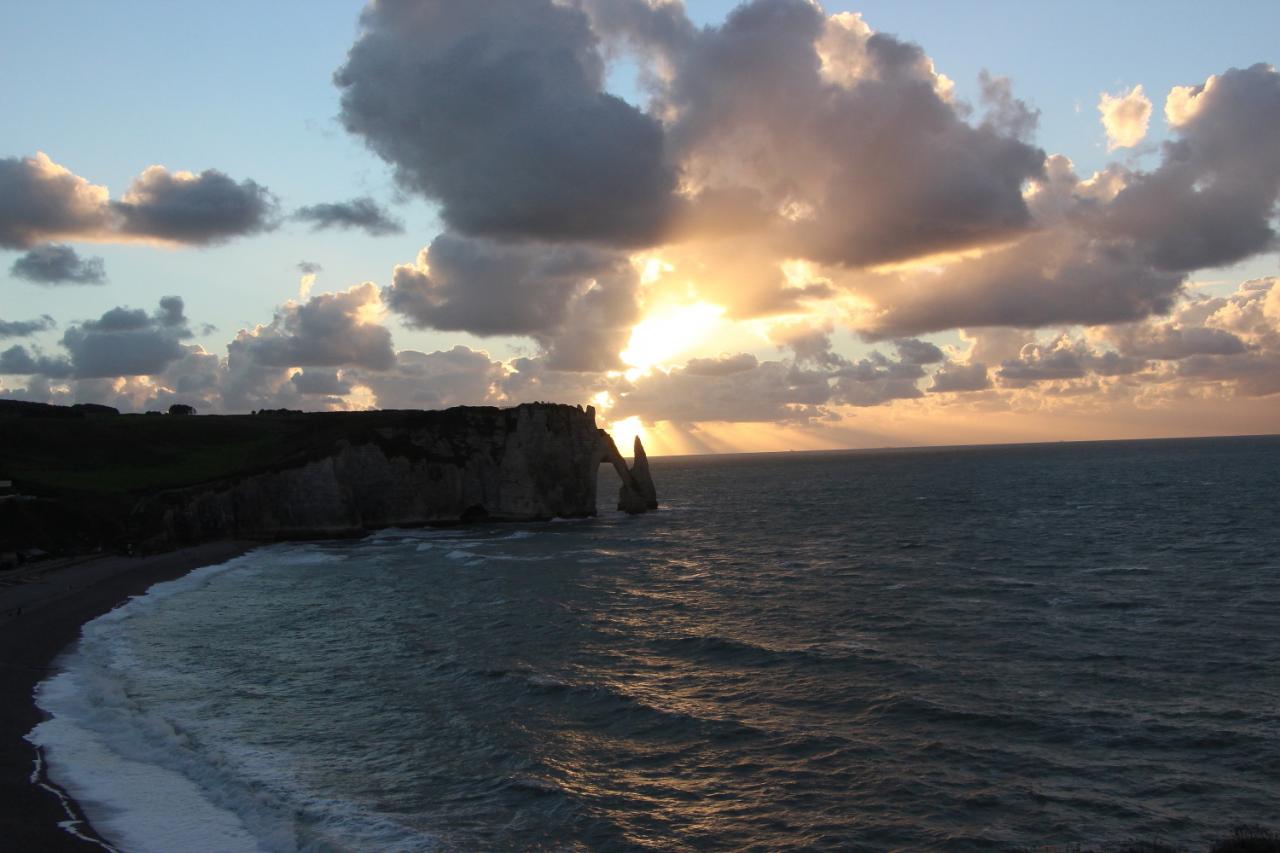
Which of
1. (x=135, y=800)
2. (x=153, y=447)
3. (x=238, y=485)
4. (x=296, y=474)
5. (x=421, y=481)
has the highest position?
(x=153, y=447)

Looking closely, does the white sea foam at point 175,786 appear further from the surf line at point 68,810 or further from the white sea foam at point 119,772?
the surf line at point 68,810

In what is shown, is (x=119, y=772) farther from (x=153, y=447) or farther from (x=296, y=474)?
(x=153, y=447)

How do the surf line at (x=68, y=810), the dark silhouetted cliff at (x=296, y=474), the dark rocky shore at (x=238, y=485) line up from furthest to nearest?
1. the dark silhouetted cliff at (x=296, y=474)
2. the dark rocky shore at (x=238, y=485)
3. the surf line at (x=68, y=810)

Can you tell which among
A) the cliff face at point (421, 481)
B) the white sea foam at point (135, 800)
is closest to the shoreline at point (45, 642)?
the white sea foam at point (135, 800)

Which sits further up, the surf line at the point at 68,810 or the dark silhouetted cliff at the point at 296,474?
the dark silhouetted cliff at the point at 296,474

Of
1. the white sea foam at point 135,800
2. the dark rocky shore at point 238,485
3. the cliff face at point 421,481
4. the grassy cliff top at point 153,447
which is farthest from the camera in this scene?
the grassy cliff top at point 153,447

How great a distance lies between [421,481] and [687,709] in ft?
213

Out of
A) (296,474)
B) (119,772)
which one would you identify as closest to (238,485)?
(296,474)

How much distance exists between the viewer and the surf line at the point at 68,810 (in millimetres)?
16469

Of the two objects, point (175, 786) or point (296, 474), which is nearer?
point (175, 786)

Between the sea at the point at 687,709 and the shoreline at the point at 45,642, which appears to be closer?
the shoreline at the point at 45,642

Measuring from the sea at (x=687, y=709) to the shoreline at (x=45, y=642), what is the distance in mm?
679

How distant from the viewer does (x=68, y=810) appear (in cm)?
1773

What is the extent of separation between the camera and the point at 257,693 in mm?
27484
